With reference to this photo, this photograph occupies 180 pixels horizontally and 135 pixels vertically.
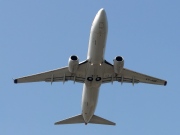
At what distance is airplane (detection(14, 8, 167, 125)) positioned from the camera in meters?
40.5

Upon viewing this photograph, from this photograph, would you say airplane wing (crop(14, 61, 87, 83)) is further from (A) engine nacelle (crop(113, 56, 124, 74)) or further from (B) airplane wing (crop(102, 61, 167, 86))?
(A) engine nacelle (crop(113, 56, 124, 74))

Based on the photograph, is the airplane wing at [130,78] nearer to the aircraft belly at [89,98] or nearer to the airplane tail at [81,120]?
the aircraft belly at [89,98]

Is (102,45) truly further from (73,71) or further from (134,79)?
(134,79)

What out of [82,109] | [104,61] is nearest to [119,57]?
[104,61]

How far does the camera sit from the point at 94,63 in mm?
42031

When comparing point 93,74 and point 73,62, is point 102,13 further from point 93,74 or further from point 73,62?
point 93,74

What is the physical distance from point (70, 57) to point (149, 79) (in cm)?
1117

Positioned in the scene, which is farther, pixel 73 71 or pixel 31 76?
pixel 31 76

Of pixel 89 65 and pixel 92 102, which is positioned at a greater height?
pixel 89 65

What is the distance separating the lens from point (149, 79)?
47.8m

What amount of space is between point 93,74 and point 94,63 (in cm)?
198

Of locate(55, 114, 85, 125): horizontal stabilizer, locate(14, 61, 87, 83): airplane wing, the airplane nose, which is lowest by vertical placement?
locate(55, 114, 85, 125): horizontal stabilizer

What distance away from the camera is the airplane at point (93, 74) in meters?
40.5

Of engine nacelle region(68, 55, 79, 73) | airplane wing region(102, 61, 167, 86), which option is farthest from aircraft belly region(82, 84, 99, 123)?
engine nacelle region(68, 55, 79, 73)
